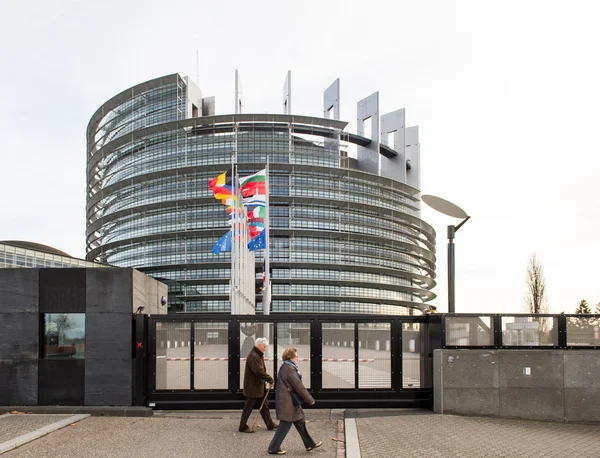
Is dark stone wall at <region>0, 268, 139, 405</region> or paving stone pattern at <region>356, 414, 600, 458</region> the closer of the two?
paving stone pattern at <region>356, 414, 600, 458</region>

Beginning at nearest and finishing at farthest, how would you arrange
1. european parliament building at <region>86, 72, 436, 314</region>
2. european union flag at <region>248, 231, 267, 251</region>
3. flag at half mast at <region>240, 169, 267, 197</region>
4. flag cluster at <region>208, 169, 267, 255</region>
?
flag cluster at <region>208, 169, 267, 255</region> → flag at half mast at <region>240, 169, 267, 197</region> → european union flag at <region>248, 231, 267, 251</region> → european parliament building at <region>86, 72, 436, 314</region>

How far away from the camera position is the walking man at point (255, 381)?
10.8 metres

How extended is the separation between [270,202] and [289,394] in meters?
76.5

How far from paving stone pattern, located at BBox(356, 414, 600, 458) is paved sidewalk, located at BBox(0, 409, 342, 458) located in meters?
0.79

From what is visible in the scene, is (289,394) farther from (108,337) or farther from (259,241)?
(259,241)

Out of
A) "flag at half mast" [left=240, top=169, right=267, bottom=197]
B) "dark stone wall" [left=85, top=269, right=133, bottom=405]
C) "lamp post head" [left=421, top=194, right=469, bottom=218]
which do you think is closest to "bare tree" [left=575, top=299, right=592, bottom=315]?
"flag at half mast" [left=240, top=169, right=267, bottom=197]

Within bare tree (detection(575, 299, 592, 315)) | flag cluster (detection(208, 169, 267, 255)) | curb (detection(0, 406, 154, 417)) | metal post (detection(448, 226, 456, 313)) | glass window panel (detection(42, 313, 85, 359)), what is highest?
flag cluster (detection(208, 169, 267, 255))

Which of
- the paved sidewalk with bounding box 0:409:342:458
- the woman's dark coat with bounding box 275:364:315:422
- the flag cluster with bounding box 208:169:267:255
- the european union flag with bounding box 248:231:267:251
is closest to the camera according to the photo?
the woman's dark coat with bounding box 275:364:315:422

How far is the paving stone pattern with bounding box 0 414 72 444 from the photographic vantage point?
10.6 metres

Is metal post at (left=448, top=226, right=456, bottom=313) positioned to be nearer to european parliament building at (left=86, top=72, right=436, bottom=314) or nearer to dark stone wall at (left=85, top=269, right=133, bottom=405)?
dark stone wall at (left=85, top=269, right=133, bottom=405)

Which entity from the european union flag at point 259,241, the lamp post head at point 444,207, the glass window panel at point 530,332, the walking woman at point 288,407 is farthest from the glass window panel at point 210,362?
the european union flag at point 259,241

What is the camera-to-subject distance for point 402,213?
94.7 m

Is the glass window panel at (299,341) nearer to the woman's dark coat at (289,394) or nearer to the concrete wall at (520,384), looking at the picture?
the concrete wall at (520,384)

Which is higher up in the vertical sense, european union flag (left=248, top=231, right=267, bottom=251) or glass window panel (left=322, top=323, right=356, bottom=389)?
european union flag (left=248, top=231, right=267, bottom=251)
